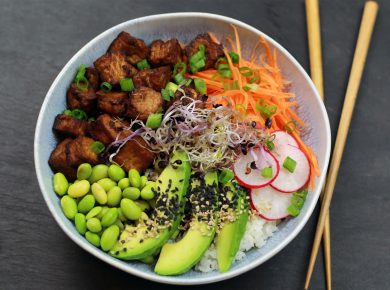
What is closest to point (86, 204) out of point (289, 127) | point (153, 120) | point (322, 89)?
point (153, 120)

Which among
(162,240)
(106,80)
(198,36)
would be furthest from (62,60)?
(162,240)

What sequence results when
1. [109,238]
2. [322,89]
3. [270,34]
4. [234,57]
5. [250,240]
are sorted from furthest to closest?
[270,34] < [322,89] < [234,57] < [250,240] < [109,238]

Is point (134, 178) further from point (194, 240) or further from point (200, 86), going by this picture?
point (200, 86)

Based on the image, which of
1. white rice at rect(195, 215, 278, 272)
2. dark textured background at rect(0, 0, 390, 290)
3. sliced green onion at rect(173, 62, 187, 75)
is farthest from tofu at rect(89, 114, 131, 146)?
white rice at rect(195, 215, 278, 272)

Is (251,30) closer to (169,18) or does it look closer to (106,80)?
(169,18)

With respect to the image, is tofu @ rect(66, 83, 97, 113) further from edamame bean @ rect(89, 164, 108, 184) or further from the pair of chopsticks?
the pair of chopsticks
